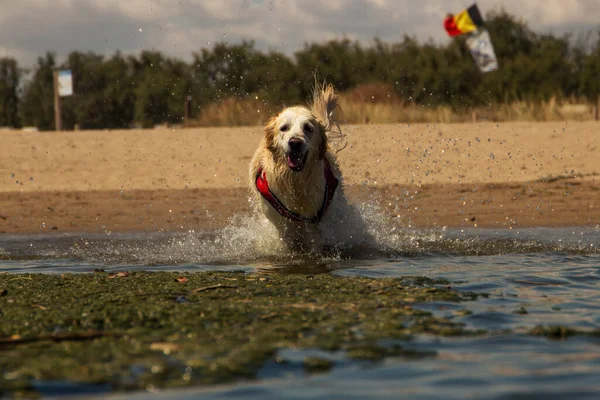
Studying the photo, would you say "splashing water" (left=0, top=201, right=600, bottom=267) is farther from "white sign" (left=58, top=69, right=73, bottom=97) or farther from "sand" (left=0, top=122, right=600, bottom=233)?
"white sign" (left=58, top=69, right=73, bottom=97)

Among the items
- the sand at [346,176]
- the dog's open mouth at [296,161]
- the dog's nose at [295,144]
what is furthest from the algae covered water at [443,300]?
the sand at [346,176]

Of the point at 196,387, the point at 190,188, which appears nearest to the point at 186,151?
the point at 190,188

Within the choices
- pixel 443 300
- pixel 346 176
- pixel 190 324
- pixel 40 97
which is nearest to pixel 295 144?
pixel 443 300

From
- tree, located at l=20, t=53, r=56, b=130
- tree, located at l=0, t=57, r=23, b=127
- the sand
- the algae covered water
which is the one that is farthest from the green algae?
tree, located at l=0, t=57, r=23, b=127

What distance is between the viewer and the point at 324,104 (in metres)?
9.19

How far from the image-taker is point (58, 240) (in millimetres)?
10750

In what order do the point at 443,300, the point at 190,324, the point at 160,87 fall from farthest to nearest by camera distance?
the point at 160,87, the point at 443,300, the point at 190,324

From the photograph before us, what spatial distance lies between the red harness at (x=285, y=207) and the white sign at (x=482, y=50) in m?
23.7

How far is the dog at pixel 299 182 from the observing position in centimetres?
806

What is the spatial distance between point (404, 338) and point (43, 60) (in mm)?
48507

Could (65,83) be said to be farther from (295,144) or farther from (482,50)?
(295,144)

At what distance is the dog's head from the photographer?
26.0 feet

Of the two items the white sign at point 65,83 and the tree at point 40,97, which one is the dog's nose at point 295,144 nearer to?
the white sign at point 65,83

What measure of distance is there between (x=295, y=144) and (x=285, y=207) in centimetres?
80
